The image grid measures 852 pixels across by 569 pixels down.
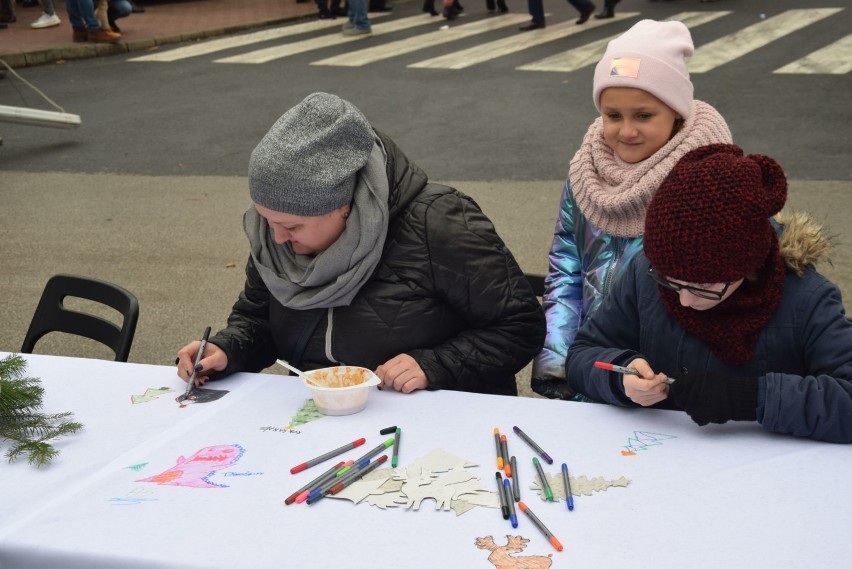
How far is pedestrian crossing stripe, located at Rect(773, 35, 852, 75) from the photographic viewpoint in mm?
10234

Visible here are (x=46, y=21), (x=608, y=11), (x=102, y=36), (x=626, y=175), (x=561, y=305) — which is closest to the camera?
(x=626, y=175)

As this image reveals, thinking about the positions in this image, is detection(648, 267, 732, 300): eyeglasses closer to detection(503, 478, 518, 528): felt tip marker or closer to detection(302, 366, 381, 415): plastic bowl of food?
detection(503, 478, 518, 528): felt tip marker

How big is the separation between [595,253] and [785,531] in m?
1.31

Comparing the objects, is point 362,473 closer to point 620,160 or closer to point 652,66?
point 620,160

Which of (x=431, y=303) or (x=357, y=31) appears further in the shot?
(x=357, y=31)

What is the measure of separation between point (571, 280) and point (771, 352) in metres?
0.90

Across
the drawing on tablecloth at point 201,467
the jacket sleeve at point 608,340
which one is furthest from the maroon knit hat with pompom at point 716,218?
the drawing on tablecloth at point 201,467

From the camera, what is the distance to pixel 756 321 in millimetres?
2297

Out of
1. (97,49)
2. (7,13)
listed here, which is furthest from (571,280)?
(7,13)

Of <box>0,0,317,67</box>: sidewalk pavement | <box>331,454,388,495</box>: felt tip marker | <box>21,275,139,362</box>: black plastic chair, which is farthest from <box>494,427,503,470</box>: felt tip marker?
<box>0,0,317,67</box>: sidewalk pavement

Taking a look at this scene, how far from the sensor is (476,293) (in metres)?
2.83

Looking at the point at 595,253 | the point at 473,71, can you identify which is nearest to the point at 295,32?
the point at 473,71

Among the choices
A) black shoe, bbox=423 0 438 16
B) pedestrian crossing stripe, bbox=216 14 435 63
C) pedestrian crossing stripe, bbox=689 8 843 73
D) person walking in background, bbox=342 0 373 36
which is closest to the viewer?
pedestrian crossing stripe, bbox=689 8 843 73

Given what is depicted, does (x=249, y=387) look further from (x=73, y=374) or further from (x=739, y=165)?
(x=739, y=165)
